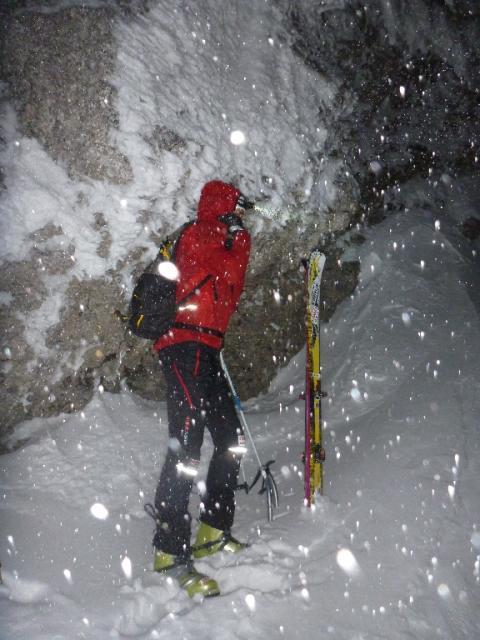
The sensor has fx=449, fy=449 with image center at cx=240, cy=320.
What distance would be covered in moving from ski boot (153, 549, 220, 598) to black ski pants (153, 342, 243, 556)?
0.07 m

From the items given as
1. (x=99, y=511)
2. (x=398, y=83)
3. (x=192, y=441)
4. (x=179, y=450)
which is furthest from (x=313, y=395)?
(x=398, y=83)

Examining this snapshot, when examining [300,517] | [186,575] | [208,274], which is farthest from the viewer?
[300,517]

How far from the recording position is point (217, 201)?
4414 millimetres

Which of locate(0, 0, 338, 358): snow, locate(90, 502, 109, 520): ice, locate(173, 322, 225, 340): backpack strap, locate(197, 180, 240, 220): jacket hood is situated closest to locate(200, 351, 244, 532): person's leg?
locate(173, 322, 225, 340): backpack strap

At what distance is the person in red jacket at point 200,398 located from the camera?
369 cm

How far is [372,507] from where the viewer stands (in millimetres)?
4152

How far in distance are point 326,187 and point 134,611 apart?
20.8 feet

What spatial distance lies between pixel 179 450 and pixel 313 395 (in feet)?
5.57

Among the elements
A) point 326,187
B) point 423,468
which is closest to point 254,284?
point 326,187

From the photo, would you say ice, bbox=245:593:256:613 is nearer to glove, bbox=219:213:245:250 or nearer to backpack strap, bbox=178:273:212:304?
backpack strap, bbox=178:273:212:304

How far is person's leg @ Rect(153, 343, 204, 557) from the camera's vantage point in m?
3.66

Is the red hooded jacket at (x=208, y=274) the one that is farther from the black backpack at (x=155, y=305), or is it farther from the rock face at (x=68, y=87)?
the rock face at (x=68, y=87)

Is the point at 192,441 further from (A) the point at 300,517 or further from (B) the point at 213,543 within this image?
(A) the point at 300,517

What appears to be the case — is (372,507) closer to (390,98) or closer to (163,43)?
(163,43)
